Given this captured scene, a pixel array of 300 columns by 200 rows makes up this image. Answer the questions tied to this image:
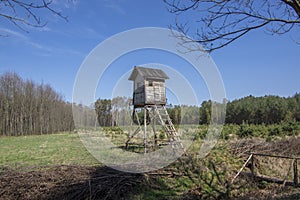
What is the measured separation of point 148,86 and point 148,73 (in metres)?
0.71

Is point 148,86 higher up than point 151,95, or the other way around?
point 148,86

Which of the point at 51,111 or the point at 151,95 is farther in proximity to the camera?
the point at 51,111

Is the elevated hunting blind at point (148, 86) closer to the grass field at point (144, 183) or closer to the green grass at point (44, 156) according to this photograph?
the green grass at point (44, 156)

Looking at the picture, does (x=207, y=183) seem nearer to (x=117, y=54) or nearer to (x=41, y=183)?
(x=41, y=183)

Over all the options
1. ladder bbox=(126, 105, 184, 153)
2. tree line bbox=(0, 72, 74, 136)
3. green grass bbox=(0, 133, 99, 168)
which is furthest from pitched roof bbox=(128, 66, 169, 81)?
tree line bbox=(0, 72, 74, 136)

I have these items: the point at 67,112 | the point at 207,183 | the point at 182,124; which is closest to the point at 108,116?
the point at 67,112

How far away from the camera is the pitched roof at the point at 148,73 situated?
11.8 meters

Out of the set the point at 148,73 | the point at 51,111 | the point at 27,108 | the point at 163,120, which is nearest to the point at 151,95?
the point at 148,73

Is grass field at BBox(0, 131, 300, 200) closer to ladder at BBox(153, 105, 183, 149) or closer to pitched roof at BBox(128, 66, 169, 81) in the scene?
ladder at BBox(153, 105, 183, 149)

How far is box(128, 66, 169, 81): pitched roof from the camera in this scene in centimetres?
1180

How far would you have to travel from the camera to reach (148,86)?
11758mm

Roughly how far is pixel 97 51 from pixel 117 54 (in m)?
0.89

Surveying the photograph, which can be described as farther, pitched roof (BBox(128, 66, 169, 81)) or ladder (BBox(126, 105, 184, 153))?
pitched roof (BBox(128, 66, 169, 81))

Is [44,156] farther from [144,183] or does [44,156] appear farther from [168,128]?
[144,183]
